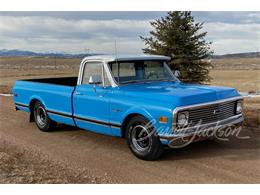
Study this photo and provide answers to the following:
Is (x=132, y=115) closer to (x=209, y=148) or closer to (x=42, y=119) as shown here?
(x=209, y=148)

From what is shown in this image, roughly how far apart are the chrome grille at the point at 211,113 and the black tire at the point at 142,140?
0.68m

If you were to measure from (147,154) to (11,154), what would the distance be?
2528 millimetres

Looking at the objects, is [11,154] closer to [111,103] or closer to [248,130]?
[111,103]

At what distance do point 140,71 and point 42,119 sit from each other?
306cm

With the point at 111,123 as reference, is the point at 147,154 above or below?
below

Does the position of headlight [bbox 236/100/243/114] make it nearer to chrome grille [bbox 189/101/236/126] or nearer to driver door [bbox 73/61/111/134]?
chrome grille [bbox 189/101/236/126]

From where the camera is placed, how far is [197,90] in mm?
5922

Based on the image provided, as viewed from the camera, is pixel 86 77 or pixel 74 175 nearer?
pixel 74 175

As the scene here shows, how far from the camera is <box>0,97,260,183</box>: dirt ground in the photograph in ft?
16.1

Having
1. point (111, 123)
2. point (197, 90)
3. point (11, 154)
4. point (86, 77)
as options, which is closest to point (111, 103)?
point (111, 123)

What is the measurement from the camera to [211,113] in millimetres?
5723

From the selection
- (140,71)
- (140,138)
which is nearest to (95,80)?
(140,71)

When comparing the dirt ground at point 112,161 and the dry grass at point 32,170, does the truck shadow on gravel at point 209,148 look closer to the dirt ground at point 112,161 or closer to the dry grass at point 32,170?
the dirt ground at point 112,161

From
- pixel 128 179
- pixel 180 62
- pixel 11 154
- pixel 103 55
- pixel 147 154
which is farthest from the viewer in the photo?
pixel 180 62
